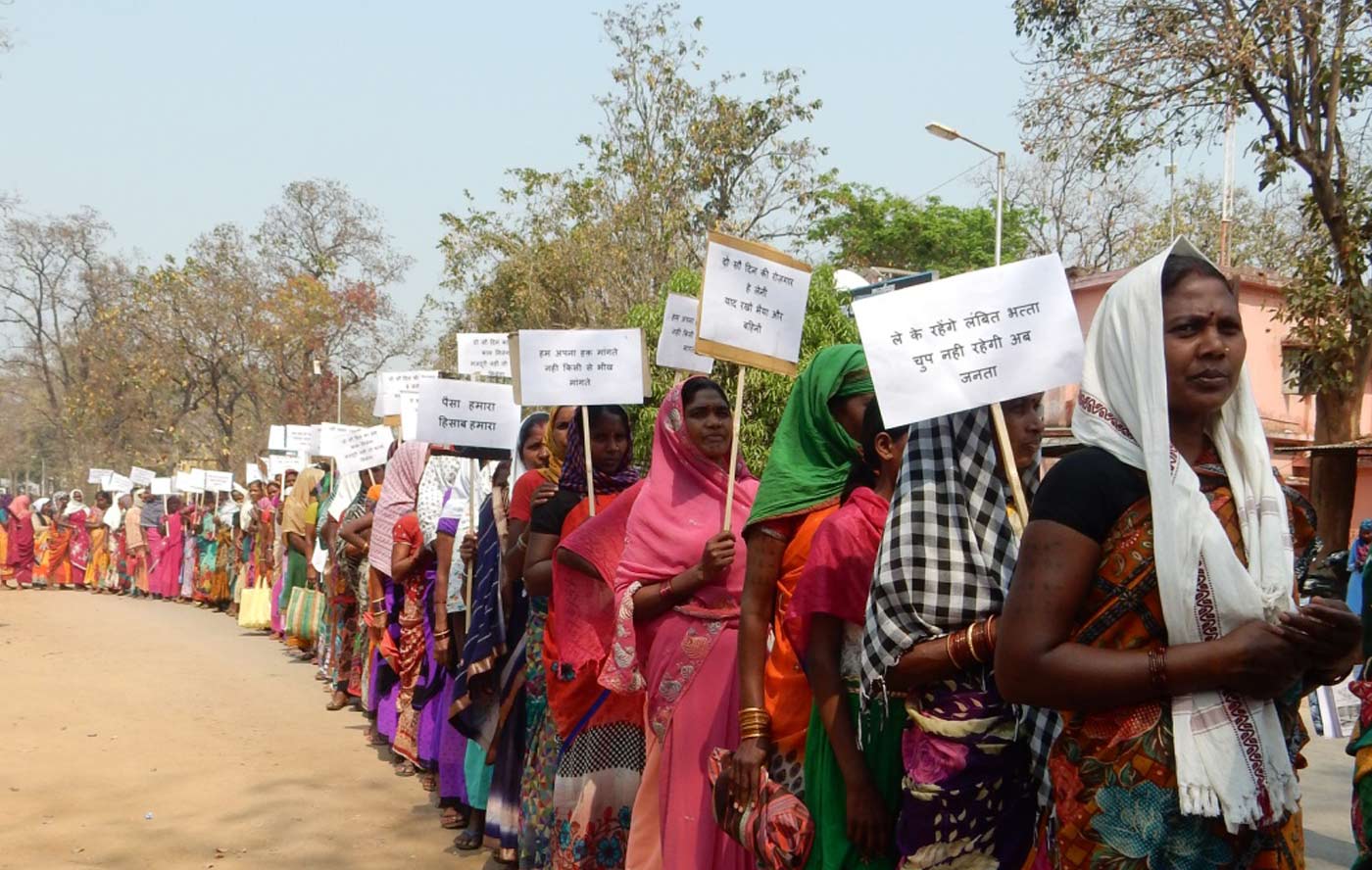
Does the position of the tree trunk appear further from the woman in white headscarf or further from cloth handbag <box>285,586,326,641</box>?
cloth handbag <box>285,586,326,641</box>

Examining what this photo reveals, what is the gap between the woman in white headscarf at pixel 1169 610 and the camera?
210cm

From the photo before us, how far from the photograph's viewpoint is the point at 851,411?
3.52m

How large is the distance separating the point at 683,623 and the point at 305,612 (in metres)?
11.3

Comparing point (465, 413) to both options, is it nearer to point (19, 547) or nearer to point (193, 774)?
point (193, 774)

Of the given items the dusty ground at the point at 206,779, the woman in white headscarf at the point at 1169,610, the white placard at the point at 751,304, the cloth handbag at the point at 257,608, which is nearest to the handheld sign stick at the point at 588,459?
the white placard at the point at 751,304

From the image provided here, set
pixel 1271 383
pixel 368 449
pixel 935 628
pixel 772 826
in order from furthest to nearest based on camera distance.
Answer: pixel 1271 383, pixel 368 449, pixel 772 826, pixel 935 628

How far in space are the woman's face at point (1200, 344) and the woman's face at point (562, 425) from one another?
160 inches

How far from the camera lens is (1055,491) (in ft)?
7.38

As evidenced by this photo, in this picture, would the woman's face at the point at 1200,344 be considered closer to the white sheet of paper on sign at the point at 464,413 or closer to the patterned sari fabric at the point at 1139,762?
the patterned sari fabric at the point at 1139,762

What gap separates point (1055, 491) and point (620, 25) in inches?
746

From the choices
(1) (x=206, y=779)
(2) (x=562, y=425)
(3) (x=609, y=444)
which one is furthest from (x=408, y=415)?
(3) (x=609, y=444)

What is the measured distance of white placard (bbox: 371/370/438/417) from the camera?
920cm

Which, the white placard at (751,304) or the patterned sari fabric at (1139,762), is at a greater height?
the white placard at (751,304)

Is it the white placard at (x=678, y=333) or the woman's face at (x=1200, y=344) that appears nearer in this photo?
the woman's face at (x=1200, y=344)
